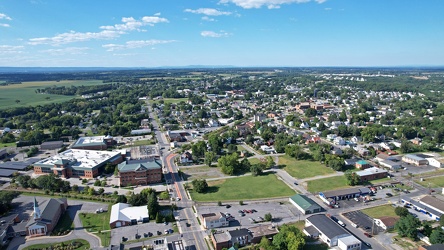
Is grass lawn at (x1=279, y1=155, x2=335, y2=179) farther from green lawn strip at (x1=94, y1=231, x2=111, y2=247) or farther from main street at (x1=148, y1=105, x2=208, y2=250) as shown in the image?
green lawn strip at (x1=94, y1=231, x2=111, y2=247)

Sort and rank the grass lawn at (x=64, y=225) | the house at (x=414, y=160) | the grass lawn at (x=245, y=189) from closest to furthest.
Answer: the grass lawn at (x=64, y=225), the grass lawn at (x=245, y=189), the house at (x=414, y=160)

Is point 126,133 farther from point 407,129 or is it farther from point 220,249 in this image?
point 407,129

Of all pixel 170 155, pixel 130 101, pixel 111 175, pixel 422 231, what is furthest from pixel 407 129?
pixel 130 101

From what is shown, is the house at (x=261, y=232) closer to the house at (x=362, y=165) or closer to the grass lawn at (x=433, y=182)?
the house at (x=362, y=165)

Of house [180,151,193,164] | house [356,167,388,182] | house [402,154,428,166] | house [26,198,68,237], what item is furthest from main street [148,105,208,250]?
house [402,154,428,166]

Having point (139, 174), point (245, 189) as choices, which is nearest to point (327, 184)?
point (245, 189)

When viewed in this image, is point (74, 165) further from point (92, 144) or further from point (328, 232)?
point (328, 232)

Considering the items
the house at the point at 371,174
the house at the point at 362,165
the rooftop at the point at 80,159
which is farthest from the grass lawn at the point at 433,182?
the rooftop at the point at 80,159
